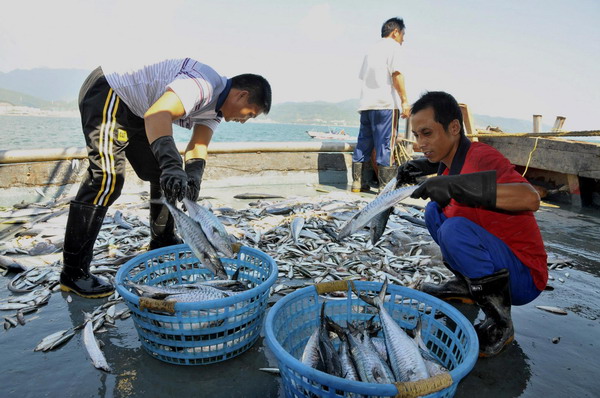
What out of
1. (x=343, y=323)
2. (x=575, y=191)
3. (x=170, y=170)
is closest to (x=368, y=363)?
(x=343, y=323)

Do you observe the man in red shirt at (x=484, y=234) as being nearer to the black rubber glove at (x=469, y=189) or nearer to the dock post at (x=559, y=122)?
the black rubber glove at (x=469, y=189)

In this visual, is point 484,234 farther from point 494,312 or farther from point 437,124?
point 437,124

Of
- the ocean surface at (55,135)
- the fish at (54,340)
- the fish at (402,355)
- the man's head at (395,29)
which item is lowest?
the ocean surface at (55,135)

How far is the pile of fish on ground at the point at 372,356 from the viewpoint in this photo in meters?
2.05

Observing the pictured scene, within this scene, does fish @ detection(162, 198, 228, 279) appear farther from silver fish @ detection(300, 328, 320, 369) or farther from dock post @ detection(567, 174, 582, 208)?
dock post @ detection(567, 174, 582, 208)

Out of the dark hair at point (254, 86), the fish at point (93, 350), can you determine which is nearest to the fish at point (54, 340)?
the fish at point (93, 350)

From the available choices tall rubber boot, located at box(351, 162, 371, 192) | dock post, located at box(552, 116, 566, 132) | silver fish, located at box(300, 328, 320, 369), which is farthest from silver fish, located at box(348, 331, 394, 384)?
dock post, located at box(552, 116, 566, 132)

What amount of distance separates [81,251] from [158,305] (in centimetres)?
163

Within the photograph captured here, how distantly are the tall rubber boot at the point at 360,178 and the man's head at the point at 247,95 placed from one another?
566 centimetres

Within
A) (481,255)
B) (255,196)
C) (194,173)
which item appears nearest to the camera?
(481,255)

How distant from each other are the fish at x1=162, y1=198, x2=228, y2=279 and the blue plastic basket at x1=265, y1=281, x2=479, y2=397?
693 mm

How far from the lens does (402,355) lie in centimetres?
214

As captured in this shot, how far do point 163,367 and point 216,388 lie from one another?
437 mm

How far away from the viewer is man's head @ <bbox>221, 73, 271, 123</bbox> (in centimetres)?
332
